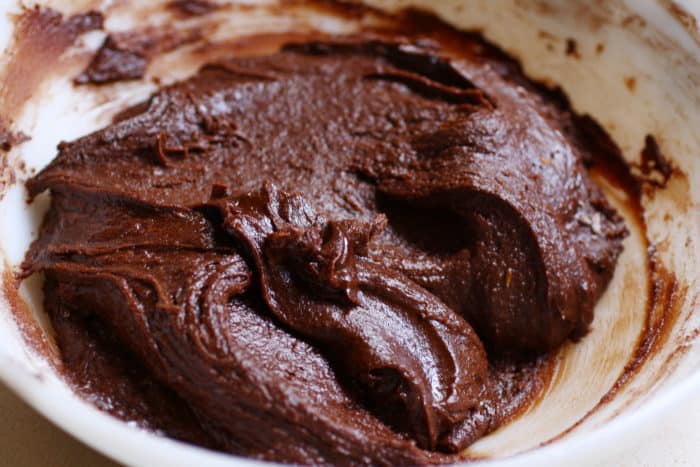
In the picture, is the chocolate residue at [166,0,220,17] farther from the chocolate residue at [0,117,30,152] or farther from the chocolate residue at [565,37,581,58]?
the chocolate residue at [565,37,581,58]

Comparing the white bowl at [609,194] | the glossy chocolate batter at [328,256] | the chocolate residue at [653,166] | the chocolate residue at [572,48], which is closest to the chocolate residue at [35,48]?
the white bowl at [609,194]

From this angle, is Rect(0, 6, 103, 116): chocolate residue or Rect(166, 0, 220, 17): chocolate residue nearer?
Rect(0, 6, 103, 116): chocolate residue

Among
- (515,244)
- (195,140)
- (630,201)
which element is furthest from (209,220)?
(630,201)

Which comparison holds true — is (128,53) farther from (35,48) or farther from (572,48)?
(572,48)

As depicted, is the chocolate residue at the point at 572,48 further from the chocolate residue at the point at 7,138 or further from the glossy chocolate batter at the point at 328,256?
the chocolate residue at the point at 7,138

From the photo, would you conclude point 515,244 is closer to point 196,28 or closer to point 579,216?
point 579,216

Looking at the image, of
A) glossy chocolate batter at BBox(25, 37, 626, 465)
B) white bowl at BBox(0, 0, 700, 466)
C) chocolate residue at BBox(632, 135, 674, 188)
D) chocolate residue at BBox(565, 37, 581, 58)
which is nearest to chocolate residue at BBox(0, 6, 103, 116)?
white bowl at BBox(0, 0, 700, 466)
